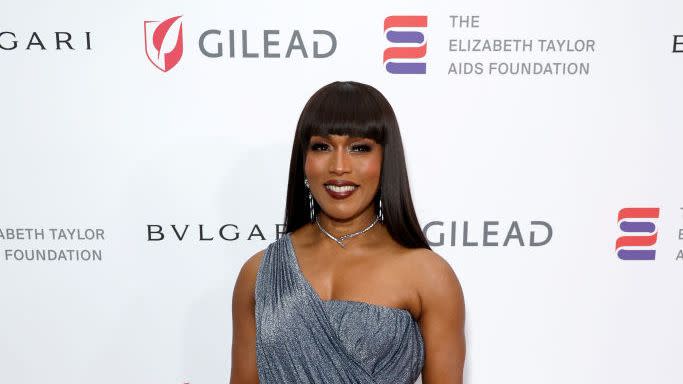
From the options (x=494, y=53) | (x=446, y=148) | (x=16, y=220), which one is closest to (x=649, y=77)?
(x=494, y=53)

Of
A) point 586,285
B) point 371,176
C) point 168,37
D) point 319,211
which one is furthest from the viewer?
point 586,285

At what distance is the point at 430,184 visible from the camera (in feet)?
6.66

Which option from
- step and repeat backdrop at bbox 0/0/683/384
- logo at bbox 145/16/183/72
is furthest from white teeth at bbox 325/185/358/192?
logo at bbox 145/16/183/72

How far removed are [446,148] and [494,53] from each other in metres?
0.33

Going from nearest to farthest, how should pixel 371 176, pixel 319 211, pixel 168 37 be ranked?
pixel 371 176, pixel 319 211, pixel 168 37

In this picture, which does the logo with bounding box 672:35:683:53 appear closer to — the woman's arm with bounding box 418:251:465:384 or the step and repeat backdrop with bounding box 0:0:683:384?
the step and repeat backdrop with bounding box 0:0:683:384

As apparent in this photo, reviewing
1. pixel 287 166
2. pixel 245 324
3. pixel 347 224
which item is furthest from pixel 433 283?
pixel 287 166

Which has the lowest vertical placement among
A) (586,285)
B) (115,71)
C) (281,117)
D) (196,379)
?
(196,379)

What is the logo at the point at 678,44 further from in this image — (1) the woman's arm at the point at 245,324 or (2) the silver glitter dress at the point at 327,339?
(1) the woman's arm at the point at 245,324

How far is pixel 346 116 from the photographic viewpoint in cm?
131

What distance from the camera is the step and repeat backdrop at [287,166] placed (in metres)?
1.95

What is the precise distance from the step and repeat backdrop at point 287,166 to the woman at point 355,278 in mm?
631

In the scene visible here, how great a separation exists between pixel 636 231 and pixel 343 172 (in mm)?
1248

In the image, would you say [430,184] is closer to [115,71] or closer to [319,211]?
[319,211]
